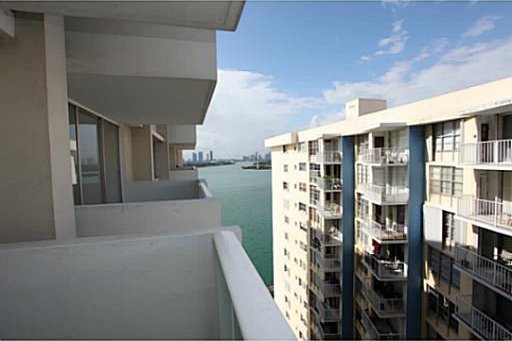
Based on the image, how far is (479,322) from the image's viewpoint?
569 centimetres

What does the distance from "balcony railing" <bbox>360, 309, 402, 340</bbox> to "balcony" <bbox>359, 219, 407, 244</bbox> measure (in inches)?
119

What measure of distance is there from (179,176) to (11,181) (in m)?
8.11

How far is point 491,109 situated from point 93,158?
280 inches

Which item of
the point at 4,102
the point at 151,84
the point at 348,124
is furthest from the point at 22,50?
the point at 348,124

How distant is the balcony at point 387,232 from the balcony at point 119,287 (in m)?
8.18

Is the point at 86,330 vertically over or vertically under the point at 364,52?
under

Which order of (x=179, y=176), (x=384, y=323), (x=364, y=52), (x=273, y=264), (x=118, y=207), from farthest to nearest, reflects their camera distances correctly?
(x=273, y=264), (x=364, y=52), (x=179, y=176), (x=384, y=323), (x=118, y=207)

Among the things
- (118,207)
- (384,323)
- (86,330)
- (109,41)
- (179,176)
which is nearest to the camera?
(86,330)

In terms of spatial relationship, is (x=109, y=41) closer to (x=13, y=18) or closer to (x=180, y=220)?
(x=13, y=18)

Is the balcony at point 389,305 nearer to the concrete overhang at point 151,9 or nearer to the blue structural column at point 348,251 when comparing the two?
the blue structural column at point 348,251

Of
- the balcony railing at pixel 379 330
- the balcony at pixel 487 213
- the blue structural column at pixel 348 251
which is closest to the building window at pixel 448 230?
the balcony at pixel 487 213

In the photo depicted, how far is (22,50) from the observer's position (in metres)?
→ 1.95

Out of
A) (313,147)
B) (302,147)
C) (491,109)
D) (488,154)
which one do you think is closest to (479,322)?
(488,154)

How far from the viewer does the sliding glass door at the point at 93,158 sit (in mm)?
3879
